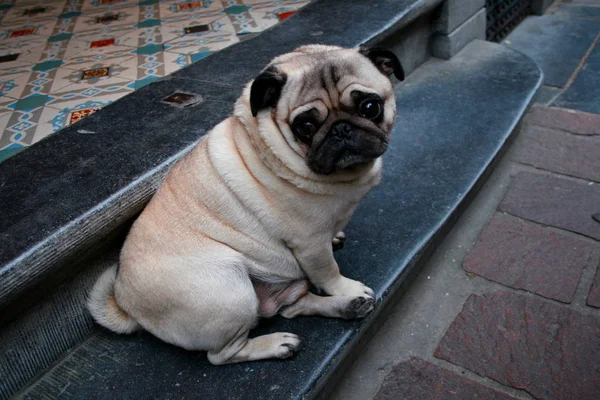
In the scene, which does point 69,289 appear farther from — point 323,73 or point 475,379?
point 475,379

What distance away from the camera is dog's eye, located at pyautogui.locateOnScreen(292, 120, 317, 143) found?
1.44 meters

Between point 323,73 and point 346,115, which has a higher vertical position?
point 323,73

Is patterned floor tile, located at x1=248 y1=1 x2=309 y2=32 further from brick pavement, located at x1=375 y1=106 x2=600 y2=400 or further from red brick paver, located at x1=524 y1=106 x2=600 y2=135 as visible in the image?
brick pavement, located at x1=375 y1=106 x2=600 y2=400

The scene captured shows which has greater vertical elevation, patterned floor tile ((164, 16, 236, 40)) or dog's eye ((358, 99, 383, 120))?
dog's eye ((358, 99, 383, 120))

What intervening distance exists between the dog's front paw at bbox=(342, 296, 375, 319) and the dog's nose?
57 centimetres

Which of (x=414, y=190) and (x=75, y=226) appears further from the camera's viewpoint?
(x=414, y=190)

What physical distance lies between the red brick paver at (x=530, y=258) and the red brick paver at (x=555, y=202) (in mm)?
70

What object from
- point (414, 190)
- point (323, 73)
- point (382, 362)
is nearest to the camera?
point (323, 73)

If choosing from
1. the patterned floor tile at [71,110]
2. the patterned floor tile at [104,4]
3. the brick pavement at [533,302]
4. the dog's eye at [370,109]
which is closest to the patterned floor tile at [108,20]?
the patterned floor tile at [104,4]

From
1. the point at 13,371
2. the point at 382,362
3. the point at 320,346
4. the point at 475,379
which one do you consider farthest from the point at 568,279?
Answer: the point at 13,371

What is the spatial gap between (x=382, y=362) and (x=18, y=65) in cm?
320

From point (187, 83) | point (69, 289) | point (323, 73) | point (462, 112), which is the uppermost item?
point (323, 73)

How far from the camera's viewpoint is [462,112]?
2934 millimetres

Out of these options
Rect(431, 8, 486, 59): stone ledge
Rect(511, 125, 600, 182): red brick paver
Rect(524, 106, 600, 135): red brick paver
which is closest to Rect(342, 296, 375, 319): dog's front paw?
Rect(511, 125, 600, 182): red brick paver
